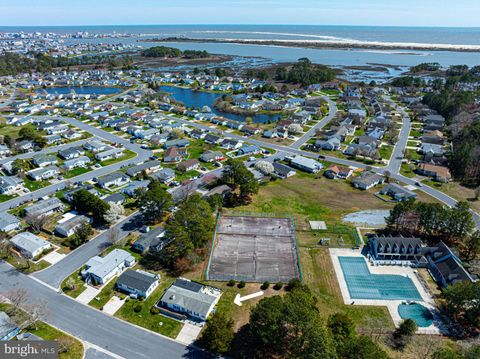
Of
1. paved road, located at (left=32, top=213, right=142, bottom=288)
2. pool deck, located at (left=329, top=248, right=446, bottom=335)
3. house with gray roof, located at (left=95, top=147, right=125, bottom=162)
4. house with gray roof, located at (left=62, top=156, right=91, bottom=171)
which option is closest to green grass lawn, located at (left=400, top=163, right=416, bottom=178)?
pool deck, located at (left=329, top=248, right=446, bottom=335)

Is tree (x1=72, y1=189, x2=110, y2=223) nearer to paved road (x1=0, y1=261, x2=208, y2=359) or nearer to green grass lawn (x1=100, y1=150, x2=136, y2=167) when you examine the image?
paved road (x1=0, y1=261, x2=208, y2=359)

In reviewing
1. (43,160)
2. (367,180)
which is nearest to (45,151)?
(43,160)

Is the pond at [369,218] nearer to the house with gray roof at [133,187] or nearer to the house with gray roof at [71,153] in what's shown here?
the house with gray roof at [133,187]

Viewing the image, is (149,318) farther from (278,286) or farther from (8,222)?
(8,222)

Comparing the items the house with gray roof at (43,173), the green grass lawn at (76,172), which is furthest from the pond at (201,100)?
the house with gray roof at (43,173)

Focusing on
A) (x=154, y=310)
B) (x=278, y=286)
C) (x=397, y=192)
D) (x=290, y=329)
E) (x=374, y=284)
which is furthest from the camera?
(x=397, y=192)

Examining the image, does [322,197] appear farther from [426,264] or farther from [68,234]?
[68,234]
